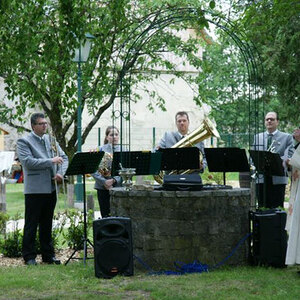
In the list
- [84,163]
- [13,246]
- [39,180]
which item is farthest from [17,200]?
[84,163]

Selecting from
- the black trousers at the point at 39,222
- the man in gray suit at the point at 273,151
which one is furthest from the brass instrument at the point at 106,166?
the man in gray suit at the point at 273,151

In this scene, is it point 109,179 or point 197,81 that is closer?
point 109,179

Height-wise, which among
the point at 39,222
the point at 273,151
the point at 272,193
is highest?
the point at 273,151

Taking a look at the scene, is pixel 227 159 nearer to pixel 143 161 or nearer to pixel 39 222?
pixel 143 161

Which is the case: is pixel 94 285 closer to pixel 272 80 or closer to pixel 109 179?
pixel 109 179

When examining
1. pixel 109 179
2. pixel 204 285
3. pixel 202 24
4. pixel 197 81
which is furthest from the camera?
pixel 197 81

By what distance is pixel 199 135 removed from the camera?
10250 millimetres

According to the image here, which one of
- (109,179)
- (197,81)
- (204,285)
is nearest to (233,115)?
(197,81)

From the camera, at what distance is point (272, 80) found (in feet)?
63.1

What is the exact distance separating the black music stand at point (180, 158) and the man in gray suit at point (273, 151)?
1337 mm

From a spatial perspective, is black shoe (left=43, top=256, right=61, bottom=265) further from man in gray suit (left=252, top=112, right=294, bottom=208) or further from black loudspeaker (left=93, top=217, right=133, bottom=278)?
man in gray suit (left=252, top=112, right=294, bottom=208)

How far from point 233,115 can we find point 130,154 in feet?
114

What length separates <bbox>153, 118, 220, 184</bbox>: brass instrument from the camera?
10.1 metres

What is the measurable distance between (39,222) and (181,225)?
7.36 feet
